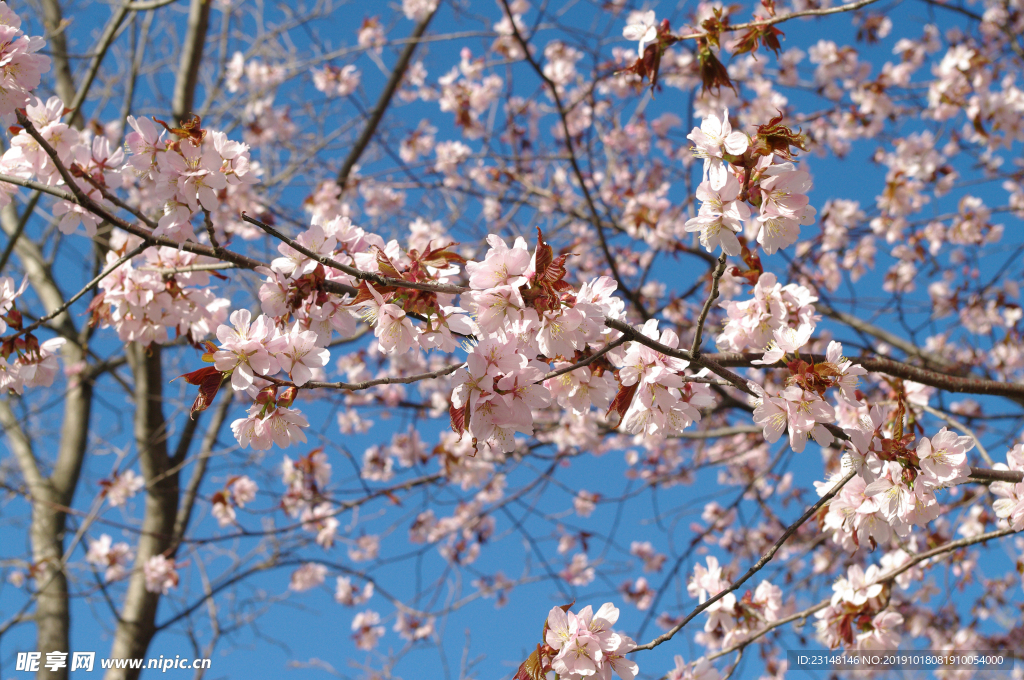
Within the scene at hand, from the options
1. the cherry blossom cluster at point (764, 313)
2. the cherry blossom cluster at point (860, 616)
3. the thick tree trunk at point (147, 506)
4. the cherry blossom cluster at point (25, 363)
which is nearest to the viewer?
the cherry blossom cluster at point (764, 313)

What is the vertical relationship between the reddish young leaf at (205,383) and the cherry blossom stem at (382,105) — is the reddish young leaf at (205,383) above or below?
below

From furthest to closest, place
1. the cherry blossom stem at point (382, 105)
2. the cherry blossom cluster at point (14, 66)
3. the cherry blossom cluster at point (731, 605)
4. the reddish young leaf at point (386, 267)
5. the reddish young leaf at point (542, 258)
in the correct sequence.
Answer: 1. the cherry blossom stem at point (382, 105)
2. the cherry blossom cluster at point (731, 605)
3. the cherry blossom cluster at point (14, 66)
4. the reddish young leaf at point (386, 267)
5. the reddish young leaf at point (542, 258)

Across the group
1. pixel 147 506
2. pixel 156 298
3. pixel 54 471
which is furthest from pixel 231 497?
pixel 54 471

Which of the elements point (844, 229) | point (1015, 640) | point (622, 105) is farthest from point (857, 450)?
point (1015, 640)

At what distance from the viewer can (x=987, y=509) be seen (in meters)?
3.46

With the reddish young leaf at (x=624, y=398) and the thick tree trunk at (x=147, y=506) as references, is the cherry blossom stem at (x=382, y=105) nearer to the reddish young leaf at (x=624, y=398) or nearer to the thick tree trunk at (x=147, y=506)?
the thick tree trunk at (x=147, y=506)

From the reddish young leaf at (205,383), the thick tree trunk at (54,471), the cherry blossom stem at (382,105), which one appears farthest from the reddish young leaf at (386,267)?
the cherry blossom stem at (382,105)

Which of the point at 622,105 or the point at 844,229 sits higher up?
the point at 622,105

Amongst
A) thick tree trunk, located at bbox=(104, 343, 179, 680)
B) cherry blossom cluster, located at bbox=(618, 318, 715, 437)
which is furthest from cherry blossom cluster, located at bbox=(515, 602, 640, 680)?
thick tree trunk, located at bbox=(104, 343, 179, 680)

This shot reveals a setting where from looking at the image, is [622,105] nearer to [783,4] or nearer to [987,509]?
[783,4]

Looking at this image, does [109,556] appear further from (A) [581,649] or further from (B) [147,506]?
(A) [581,649]

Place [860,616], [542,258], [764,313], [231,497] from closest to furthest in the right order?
[542,258] < [764,313] < [860,616] < [231,497]

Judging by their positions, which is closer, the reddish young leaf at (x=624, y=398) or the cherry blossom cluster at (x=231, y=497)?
the reddish young leaf at (x=624, y=398)

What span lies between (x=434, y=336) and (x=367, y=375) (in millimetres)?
4056
